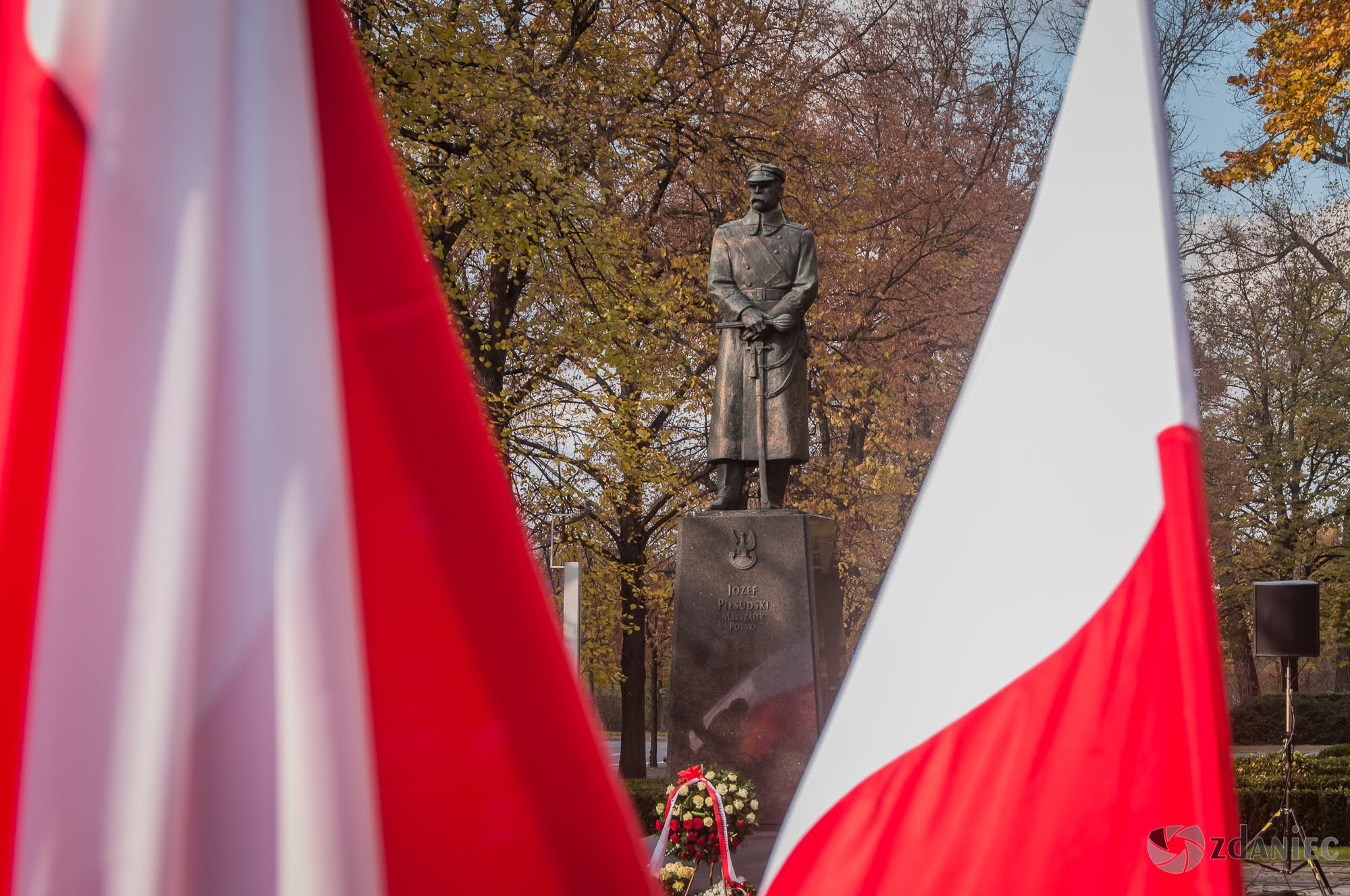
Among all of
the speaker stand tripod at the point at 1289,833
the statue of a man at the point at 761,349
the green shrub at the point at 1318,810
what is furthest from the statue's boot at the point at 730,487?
the green shrub at the point at 1318,810

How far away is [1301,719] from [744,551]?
22.5 meters

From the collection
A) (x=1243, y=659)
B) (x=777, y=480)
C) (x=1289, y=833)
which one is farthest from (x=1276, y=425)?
(x=777, y=480)

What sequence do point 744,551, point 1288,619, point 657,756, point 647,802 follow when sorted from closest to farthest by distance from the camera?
point 744,551, point 1288,619, point 647,802, point 657,756

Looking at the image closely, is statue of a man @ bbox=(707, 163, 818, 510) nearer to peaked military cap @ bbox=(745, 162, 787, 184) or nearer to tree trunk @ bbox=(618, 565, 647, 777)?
peaked military cap @ bbox=(745, 162, 787, 184)

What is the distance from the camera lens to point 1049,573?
1.35m

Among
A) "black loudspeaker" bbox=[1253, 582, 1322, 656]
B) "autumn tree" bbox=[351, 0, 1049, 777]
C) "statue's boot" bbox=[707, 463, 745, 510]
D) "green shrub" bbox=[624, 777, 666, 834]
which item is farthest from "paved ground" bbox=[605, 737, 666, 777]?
"statue's boot" bbox=[707, 463, 745, 510]

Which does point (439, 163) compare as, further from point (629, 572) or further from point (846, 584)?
point (846, 584)

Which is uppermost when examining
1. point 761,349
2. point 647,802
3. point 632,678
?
point 761,349

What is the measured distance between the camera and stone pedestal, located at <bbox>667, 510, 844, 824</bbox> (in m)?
7.68

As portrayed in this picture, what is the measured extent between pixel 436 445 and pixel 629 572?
1615 centimetres

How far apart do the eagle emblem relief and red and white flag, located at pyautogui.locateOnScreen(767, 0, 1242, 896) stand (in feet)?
21.8

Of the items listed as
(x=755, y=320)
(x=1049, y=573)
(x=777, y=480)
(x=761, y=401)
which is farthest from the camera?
(x=777, y=480)

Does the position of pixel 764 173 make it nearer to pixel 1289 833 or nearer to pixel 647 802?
pixel 647 802

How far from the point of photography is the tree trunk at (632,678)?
17734 millimetres
